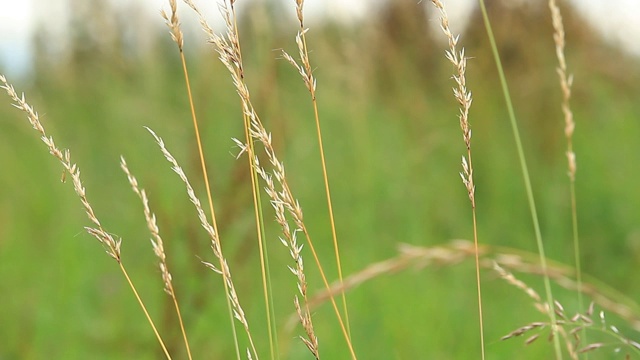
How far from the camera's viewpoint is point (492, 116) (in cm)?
405

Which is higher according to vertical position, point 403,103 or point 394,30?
point 394,30

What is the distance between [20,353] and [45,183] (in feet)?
5.44

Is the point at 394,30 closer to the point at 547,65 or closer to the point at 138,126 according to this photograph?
the point at 547,65

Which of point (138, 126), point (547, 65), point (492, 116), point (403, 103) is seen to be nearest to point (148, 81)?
point (138, 126)

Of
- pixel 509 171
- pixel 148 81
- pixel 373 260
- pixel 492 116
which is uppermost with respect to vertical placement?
pixel 148 81

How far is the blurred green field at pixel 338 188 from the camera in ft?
8.60

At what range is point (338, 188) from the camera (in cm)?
377

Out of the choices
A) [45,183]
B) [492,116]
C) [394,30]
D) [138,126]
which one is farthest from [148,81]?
[394,30]

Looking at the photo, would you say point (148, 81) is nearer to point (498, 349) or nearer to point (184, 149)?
point (184, 149)

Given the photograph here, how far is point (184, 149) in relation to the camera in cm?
358

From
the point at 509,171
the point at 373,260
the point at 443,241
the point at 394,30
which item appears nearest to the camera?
the point at 373,260

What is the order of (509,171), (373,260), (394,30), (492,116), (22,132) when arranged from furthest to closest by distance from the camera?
(394,30) < (22,132) < (492,116) < (509,171) < (373,260)

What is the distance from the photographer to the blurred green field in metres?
2.62

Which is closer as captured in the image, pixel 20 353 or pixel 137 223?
pixel 20 353
